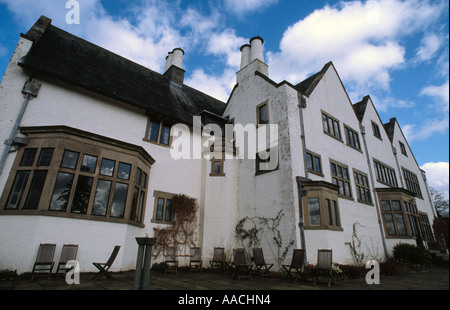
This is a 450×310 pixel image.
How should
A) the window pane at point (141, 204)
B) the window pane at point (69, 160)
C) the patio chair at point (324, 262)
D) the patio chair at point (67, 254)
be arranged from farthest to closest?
the window pane at point (141, 204) < the window pane at point (69, 160) < the patio chair at point (324, 262) < the patio chair at point (67, 254)

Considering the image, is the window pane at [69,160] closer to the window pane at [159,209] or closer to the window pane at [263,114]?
the window pane at [159,209]

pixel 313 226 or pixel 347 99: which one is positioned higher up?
pixel 347 99

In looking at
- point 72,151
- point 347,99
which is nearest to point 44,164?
point 72,151

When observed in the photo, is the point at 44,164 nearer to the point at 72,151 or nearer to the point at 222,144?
the point at 72,151

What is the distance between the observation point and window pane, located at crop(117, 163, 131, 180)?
1003cm

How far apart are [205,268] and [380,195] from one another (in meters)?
12.2

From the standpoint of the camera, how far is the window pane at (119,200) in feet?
31.4

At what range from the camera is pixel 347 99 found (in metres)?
17.3

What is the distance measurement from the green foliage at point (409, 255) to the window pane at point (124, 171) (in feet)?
49.3

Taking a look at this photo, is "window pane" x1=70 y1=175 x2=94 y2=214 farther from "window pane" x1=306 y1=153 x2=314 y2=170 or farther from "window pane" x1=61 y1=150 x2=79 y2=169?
"window pane" x1=306 y1=153 x2=314 y2=170

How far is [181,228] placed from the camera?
39.8 feet

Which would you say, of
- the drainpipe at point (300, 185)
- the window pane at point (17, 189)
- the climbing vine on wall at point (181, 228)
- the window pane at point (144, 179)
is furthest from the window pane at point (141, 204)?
the drainpipe at point (300, 185)

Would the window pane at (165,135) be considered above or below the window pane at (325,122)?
below

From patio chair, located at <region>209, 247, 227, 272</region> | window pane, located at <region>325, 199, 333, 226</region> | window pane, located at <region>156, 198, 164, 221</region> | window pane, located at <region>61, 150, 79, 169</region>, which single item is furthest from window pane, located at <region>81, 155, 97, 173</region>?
window pane, located at <region>325, 199, 333, 226</region>
